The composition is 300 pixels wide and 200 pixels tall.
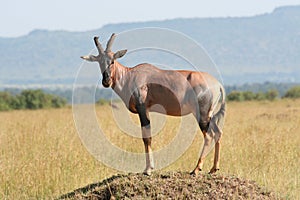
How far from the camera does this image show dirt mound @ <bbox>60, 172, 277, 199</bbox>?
7.97 meters

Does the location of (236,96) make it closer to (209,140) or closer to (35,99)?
(35,99)

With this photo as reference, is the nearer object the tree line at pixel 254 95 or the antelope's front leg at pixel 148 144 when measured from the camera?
the antelope's front leg at pixel 148 144

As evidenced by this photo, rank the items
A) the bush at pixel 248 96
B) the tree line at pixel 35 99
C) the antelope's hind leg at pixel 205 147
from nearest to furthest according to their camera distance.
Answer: the antelope's hind leg at pixel 205 147
the tree line at pixel 35 99
the bush at pixel 248 96

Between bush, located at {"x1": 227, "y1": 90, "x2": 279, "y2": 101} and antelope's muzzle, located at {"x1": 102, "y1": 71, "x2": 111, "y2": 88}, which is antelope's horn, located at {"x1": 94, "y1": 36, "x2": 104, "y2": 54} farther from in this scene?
bush, located at {"x1": 227, "y1": 90, "x2": 279, "y2": 101}

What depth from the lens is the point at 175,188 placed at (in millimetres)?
8039

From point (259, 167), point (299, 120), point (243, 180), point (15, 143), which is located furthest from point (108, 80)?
point (299, 120)

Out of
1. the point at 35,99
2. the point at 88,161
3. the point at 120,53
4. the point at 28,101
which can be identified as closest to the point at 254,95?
the point at 35,99

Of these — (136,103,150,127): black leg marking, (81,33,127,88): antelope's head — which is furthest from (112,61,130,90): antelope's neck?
(136,103,150,127): black leg marking

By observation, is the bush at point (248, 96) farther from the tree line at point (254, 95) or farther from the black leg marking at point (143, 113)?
the black leg marking at point (143, 113)

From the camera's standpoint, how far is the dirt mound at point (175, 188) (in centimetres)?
797

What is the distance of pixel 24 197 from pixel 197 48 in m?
4.03

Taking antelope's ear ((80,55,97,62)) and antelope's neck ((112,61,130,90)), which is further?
antelope's neck ((112,61,130,90))

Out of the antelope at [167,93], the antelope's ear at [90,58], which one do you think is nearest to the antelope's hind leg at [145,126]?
the antelope at [167,93]

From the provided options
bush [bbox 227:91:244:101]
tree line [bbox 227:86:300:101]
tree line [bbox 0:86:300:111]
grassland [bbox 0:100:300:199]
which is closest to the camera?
grassland [bbox 0:100:300:199]
